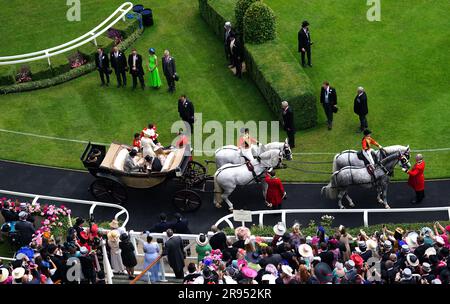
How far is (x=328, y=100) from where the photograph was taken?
24.2m

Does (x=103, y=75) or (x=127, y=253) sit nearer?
(x=127, y=253)

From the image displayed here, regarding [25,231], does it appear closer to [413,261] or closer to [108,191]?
[108,191]

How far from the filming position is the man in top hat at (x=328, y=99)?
24.1 meters

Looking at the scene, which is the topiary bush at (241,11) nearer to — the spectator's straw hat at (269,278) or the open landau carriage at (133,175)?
the open landau carriage at (133,175)

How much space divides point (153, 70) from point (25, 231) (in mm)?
8525

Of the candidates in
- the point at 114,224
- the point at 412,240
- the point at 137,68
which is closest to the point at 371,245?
the point at 412,240

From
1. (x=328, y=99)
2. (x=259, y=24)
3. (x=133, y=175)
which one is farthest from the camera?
(x=259, y=24)

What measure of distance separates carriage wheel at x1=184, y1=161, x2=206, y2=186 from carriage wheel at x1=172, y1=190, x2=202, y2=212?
349 mm

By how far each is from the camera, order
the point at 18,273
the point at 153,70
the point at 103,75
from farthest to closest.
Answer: the point at 103,75
the point at 153,70
the point at 18,273

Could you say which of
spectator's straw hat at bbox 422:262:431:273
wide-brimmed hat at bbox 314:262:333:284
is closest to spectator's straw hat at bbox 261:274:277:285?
wide-brimmed hat at bbox 314:262:333:284

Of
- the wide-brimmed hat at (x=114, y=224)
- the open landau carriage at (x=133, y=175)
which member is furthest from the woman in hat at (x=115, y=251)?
the open landau carriage at (x=133, y=175)

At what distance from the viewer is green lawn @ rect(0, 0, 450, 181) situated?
24.7m

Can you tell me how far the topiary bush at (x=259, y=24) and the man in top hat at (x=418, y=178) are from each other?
7958 mm
